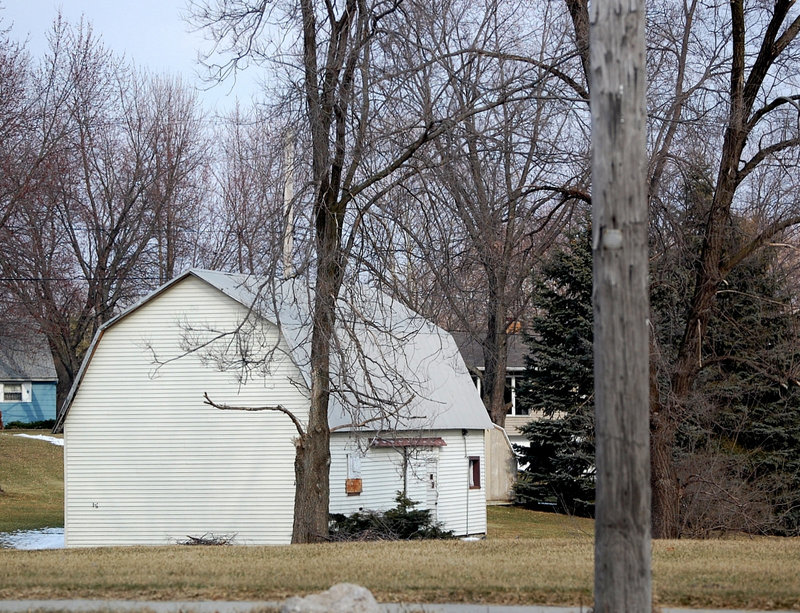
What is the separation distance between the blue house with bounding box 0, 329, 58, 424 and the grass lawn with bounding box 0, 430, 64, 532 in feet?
33.1

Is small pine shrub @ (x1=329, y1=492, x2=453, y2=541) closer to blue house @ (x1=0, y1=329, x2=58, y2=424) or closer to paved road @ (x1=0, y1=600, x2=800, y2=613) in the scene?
paved road @ (x1=0, y1=600, x2=800, y2=613)

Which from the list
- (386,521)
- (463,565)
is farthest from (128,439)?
(463,565)

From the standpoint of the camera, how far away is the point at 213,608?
830 cm

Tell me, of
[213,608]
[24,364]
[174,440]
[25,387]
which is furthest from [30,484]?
[213,608]

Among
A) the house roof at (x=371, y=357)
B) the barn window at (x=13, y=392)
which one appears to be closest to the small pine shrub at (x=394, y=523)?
the house roof at (x=371, y=357)

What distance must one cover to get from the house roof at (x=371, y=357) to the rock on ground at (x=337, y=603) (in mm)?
8116

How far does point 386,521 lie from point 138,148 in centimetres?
3006

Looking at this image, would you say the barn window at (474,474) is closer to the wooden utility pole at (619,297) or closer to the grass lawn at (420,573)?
the grass lawn at (420,573)

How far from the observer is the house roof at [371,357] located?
627 inches

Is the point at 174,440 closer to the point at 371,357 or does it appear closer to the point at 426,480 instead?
the point at 371,357

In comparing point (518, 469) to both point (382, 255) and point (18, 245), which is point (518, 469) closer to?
point (18, 245)

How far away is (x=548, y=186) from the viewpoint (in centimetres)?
1812

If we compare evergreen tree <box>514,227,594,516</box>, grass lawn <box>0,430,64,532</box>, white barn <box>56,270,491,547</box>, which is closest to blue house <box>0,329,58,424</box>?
grass lawn <box>0,430,64,532</box>

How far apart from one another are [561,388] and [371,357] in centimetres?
1264
